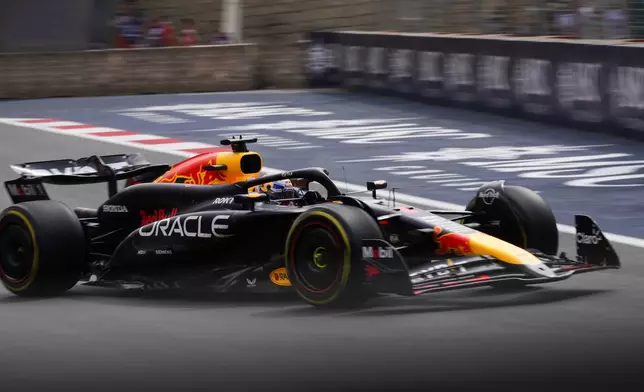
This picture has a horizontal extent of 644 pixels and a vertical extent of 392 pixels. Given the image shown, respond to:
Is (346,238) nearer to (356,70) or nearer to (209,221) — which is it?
(209,221)

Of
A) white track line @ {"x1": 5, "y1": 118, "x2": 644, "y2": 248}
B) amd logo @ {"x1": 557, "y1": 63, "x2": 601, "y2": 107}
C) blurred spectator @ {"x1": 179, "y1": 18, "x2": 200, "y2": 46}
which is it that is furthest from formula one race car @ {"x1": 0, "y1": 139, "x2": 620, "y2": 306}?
blurred spectator @ {"x1": 179, "y1": 18, "x2": 200, "y2": 46}

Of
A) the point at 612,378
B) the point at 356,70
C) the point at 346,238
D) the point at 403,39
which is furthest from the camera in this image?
the point at 356,70

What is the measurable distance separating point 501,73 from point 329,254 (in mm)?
16497

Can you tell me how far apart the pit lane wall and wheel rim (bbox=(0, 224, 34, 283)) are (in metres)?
12.2

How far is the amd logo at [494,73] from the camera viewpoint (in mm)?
24469

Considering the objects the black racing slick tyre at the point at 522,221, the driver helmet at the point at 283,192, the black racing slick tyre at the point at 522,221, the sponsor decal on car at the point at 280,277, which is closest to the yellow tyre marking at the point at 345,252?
the sponsor decal on car at the point at 280,277

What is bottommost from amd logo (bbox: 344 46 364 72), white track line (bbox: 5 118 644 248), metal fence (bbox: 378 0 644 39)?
white track line (bbox: 5 118 644 248)

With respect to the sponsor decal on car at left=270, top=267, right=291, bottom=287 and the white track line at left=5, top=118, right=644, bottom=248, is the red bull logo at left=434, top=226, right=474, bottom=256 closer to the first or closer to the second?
the sponsor decal on car at left=270, top=267, right=291, bottom=287

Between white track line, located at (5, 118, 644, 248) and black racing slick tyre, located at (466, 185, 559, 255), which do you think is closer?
black racing slick tyre, located at (466, 185, 559, 255)

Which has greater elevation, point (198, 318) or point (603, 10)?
point (603, 10)

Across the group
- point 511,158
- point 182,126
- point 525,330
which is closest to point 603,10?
point 511,158

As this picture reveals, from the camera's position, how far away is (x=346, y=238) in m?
8.37

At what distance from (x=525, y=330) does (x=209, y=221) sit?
2.47 meters

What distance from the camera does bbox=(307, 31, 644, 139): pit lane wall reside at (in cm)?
2102
